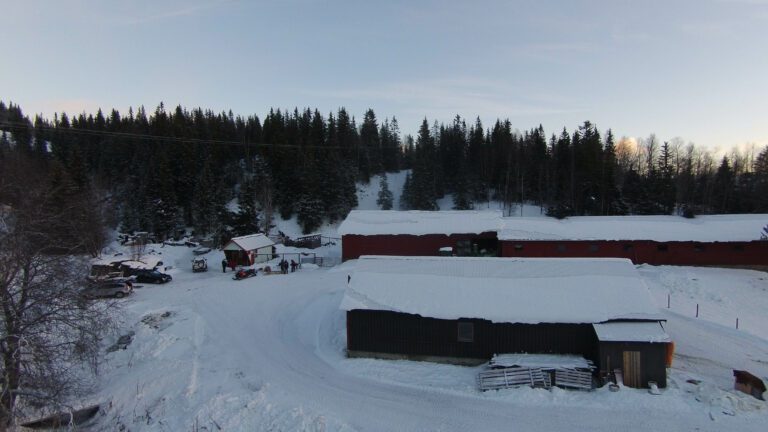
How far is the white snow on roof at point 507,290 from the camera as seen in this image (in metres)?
18.2

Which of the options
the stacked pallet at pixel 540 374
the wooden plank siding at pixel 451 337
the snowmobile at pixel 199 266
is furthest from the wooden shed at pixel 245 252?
the stacked pallet at pixel 540 374

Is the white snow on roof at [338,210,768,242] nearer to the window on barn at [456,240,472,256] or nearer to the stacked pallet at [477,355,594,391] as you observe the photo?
the window on barn at [456,240,472,256]

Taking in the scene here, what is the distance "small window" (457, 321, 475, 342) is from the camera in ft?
62.0

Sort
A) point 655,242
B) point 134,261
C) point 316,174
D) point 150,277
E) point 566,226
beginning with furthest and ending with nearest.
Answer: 1. point 316,174
2. point 566,226
3. point 134,261
4. point 655,242
5. point 150,277

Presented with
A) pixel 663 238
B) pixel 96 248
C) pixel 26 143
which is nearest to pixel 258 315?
pixel 96 248

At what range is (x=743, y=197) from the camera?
5841cm

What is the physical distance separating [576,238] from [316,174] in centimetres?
3663

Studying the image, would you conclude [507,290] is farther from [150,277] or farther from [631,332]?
[150,277]

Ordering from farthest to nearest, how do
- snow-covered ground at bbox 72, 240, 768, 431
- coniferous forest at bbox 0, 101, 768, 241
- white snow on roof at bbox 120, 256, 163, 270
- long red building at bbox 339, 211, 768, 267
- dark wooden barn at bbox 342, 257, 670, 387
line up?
coniferous forest at bbox 0, 101, 768, 241
white snow on roof at bbox 120, 256, 163, 270
long red building at bbox 339, 211, 768, 267
dark wooden barn at bbox 342, 257, 670, 387
snow-covered ground at bbox 72, 240, 768, 431

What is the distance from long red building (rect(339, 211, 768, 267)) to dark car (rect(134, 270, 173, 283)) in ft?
49.0

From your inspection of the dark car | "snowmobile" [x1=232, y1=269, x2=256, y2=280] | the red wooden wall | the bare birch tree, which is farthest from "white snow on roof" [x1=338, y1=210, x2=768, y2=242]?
the bare birch tree

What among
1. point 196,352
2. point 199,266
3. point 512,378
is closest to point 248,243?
point 199,266

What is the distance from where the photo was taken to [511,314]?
18.4 m

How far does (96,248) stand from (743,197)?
2905 inches
